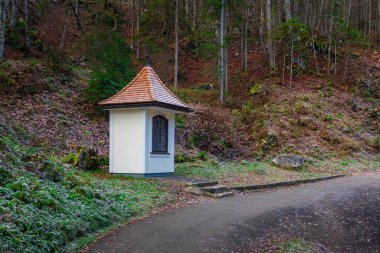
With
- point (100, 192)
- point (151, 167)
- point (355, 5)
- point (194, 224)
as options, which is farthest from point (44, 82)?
point (355, 5)

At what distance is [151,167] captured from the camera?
13188mm

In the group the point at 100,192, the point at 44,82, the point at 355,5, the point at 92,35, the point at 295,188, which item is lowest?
the point at 295,188

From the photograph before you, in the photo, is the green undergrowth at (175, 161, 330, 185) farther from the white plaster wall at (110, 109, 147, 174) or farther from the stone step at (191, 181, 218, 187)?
the white plaster wall at (110, 109, 147, 174)

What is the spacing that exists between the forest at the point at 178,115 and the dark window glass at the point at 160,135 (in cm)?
137

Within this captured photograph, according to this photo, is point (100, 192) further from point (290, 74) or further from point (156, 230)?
point (290, 74)

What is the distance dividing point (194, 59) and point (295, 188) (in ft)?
70.8

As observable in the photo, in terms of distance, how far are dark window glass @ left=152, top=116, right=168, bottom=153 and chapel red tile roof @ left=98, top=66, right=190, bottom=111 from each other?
0.75 metres

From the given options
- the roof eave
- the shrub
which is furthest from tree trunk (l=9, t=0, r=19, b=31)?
the shrub

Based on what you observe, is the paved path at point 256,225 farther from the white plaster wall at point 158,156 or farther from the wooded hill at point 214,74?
the wooded hill at point 214,74

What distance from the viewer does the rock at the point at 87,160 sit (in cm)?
1286

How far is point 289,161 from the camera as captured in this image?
17703 millimetres

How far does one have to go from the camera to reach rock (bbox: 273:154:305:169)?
686 inches

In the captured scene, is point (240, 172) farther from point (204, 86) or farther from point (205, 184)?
point (204, 86)

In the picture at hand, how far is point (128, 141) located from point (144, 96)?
167 cm
